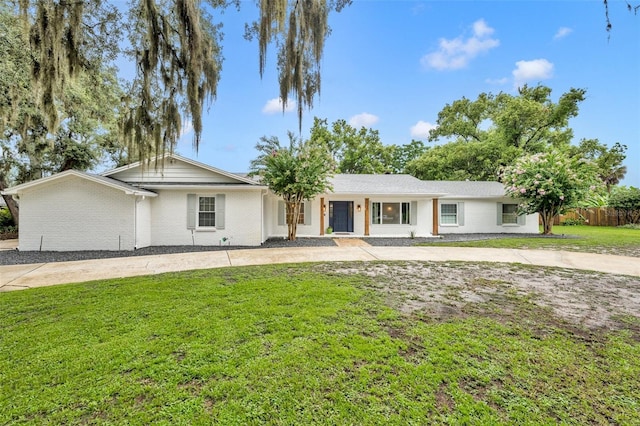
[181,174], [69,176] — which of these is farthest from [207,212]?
[69,176]

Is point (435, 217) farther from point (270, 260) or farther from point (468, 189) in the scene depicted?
point (270, 260)

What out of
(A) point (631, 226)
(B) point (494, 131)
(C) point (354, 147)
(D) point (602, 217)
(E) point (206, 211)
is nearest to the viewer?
(E) point (206, 211)

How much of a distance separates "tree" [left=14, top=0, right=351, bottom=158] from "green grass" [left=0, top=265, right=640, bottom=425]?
368 centimetres

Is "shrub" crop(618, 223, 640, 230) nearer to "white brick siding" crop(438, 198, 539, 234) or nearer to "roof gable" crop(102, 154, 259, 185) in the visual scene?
"white brick siding" crop(438, 198, 539, 234)

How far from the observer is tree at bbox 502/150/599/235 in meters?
13.5

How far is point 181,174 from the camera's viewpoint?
1198 cm

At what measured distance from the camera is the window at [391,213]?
15367 millimetres

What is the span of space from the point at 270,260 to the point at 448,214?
1219 cm

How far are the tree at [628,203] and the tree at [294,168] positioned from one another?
893 inches

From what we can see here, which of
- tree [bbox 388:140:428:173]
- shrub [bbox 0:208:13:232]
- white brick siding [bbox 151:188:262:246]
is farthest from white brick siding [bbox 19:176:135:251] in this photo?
tree [bbox 388:140:428:173]

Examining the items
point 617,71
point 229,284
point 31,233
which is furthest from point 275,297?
point 617,71

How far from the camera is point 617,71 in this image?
10.5m

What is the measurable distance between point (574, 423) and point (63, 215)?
13.5 meters

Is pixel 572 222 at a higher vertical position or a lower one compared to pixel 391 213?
lower
